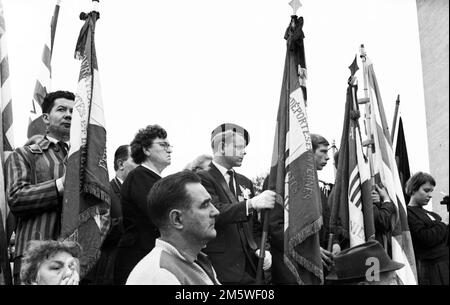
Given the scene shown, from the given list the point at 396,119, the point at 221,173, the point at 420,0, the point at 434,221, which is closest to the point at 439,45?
the point at 420,0

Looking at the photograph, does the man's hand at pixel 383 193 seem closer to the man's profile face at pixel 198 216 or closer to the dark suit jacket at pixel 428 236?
the dark suit jacket at pixel 428 236

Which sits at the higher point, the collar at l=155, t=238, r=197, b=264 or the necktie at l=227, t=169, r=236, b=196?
the necktie at l=227, t=169, r=236, b=196

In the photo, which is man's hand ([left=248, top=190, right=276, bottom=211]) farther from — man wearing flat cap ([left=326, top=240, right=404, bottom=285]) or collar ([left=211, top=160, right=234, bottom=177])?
man wearing flat cap ([left=326, top=240, right=404, bottom=285])

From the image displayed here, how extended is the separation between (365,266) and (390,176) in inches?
103

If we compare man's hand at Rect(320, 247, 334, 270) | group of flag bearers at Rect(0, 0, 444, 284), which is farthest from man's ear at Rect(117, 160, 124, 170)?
man's hand at Rect(320, 247, 334, 270)

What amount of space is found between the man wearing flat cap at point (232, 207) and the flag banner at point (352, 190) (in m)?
0.88

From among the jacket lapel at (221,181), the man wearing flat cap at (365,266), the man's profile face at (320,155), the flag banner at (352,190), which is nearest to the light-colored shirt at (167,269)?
the man wearing flat cap at (365,266)

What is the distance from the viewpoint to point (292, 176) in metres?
5.94

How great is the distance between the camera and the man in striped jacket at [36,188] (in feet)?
16.4

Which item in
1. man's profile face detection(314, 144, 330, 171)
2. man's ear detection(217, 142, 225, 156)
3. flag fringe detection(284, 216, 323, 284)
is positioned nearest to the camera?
flag fringe detection(284, 216, 323, 284)

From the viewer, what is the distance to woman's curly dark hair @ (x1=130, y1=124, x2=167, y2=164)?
5.88 m

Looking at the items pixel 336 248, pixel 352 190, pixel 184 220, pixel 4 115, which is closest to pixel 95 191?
pixel 4 115

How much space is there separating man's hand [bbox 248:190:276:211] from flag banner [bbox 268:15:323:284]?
0.38 metres
